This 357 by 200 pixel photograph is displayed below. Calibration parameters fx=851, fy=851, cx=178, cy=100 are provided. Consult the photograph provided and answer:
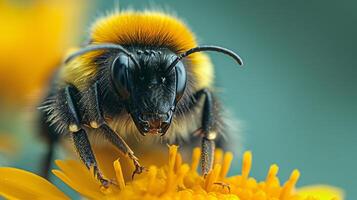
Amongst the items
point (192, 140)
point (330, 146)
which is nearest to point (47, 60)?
point (192, 140)

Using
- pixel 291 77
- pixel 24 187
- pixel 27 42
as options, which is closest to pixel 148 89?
pixel 24 187

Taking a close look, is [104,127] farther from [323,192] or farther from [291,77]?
[291,77]

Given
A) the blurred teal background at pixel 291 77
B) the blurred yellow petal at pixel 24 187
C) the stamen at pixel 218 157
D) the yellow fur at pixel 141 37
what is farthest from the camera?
the blurred teal background at pixel 291 77

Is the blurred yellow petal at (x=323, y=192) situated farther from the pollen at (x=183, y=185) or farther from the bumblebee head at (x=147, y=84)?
the bumblebee head at (x=147, y=84)

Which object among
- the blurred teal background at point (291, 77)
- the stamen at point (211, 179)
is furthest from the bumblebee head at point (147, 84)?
the blurred teal background at point (291, 77)

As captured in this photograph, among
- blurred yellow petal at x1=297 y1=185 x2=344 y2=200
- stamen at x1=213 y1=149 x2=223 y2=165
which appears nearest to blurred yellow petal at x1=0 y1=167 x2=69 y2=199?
stamen at x1=213 y1=149 x2=223 y2=165

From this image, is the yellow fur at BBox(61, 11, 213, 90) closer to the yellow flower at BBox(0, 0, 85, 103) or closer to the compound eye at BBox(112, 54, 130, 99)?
the compound eye at BBox(112, 54, 130, 99)
